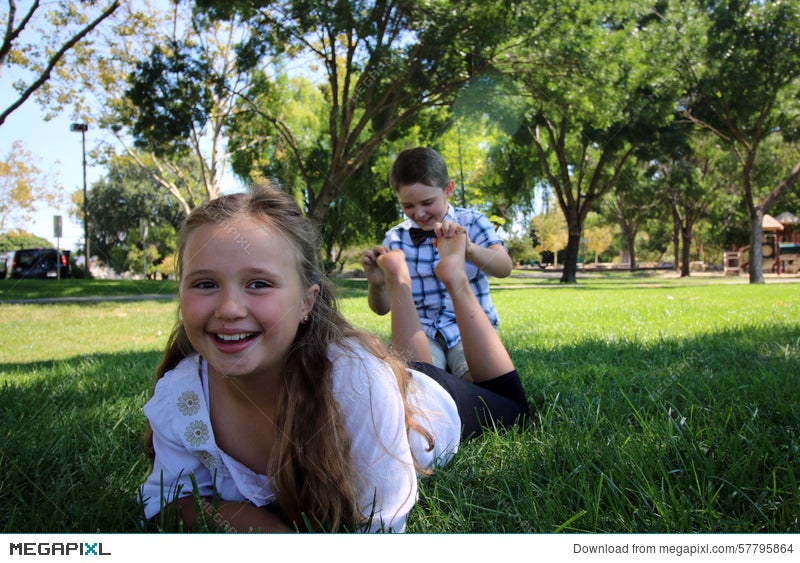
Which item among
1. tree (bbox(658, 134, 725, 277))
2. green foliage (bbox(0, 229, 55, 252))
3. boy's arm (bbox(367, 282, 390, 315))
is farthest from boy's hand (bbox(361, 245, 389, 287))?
tree (bbox(658, 134, 725, 277))

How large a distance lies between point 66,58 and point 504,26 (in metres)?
2.41

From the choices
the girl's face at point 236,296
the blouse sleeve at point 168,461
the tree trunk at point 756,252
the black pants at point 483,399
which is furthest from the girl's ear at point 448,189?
the tree trunk at point 756,252

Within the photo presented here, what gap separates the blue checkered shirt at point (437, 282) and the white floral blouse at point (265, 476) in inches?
35.6

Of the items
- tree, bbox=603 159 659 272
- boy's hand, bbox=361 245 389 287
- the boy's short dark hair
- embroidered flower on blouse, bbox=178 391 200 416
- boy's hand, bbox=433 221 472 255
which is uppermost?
tree, bbox=603 159 659 272

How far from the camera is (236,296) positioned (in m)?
0.86

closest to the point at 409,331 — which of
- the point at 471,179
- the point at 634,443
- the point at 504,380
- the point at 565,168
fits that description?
the point at 504,380

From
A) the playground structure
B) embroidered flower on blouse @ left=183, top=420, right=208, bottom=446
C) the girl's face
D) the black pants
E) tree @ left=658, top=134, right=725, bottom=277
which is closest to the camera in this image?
the girl's face

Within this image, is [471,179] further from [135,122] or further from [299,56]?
[135,122]

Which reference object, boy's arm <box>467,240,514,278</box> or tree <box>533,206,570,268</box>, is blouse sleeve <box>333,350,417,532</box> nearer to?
boy's arm <box>467,240,514,278</box>

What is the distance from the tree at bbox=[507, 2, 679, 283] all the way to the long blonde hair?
1.71 metres

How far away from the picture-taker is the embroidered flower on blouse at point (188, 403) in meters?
1.02

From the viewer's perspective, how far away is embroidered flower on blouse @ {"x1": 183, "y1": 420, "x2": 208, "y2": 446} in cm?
100

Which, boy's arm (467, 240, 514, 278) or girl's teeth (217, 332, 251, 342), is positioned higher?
boy's arm (467, 240, 514, 278)
